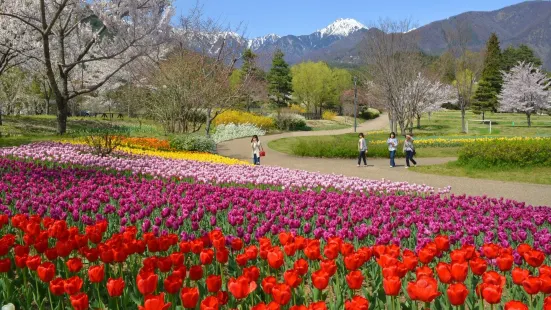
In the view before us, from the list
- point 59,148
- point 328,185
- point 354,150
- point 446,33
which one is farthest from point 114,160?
point 446,33

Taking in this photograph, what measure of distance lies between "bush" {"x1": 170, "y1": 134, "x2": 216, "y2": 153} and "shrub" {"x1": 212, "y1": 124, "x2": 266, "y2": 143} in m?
11.8

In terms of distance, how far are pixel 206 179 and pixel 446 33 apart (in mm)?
38331

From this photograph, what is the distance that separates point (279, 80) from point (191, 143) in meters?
53.2

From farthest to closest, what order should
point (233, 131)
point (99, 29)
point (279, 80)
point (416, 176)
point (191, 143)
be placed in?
1. point (279, 80)
2. point (233, 131)
3. point (99, 29)
4. point (191, 143)
5. point (416, 176)

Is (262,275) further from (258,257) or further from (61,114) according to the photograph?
(61,114)

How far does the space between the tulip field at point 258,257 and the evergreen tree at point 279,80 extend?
6433 centimetres

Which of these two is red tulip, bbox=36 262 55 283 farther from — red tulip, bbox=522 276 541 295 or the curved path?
the curved path

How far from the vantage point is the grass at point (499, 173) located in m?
15.1

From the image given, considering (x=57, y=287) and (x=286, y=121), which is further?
(x=286, y=121)

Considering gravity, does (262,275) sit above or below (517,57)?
below

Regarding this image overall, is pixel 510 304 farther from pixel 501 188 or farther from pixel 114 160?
pixel 501 188

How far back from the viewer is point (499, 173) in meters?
16.4

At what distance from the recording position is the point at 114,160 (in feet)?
39.1

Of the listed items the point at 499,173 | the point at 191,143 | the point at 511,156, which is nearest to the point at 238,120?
the point at 191,143
